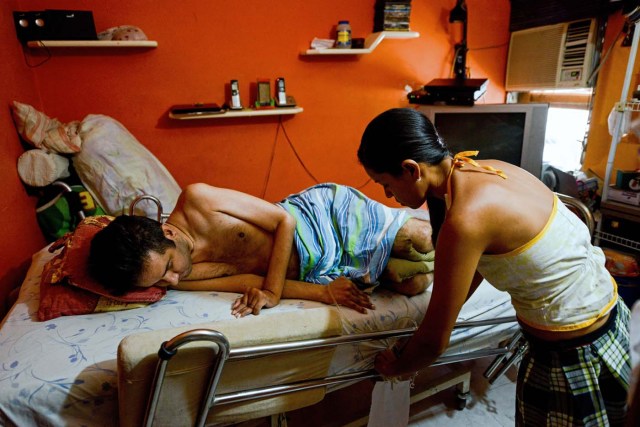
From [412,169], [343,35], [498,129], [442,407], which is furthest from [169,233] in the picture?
[498,129]

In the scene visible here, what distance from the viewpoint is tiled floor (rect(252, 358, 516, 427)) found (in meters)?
1.79

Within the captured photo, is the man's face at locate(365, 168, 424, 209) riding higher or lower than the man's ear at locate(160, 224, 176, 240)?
higher

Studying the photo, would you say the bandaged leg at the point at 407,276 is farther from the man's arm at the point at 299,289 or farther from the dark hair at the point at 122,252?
the dark hair at the point at 122,252

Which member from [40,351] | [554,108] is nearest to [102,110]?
[40,351]

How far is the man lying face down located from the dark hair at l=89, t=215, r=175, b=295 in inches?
3.7

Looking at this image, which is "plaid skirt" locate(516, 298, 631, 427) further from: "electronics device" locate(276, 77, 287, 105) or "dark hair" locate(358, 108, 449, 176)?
"electronics device" locate(276, 77, 287, 105)

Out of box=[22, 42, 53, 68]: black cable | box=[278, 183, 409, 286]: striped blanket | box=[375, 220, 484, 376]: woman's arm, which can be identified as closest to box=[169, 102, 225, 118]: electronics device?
box=[22, 42, 53, 68]: black cable

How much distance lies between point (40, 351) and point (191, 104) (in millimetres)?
1967

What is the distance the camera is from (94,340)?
4.27 feet

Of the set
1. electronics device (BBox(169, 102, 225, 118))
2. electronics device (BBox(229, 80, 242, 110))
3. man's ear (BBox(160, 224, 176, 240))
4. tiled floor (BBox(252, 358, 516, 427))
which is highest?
electronics device (BBox(229, 80, 242, 110))

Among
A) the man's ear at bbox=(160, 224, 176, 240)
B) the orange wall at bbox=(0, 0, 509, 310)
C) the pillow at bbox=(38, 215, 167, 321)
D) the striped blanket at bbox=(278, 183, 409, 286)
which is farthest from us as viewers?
the orange wall at bbox=(0, 0, 509, 310)

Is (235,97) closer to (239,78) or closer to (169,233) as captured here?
(239,78)

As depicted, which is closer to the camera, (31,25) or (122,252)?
(122,252)

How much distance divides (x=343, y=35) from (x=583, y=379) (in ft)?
8.62
